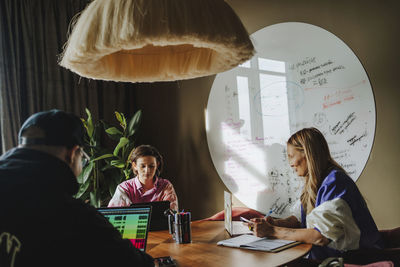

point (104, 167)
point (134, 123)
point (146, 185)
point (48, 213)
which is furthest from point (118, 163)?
point (48, 213)

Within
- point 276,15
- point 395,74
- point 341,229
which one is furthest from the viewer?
point 276,15

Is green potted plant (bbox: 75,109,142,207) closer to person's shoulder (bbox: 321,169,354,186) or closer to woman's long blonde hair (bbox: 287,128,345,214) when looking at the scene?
woman's long blonde hair (bbox: 287,128,345,214)

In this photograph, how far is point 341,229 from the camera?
1.77 meters

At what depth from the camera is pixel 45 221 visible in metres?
0.96

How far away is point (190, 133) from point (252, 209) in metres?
1.07

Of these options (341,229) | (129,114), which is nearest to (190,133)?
(129,114)

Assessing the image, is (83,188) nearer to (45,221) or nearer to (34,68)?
(34,68)

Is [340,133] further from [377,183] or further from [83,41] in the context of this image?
[83,41]

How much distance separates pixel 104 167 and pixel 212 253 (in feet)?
7.16

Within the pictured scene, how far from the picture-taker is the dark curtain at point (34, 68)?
3305 mm

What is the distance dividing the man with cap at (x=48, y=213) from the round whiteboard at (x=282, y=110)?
1844 mm

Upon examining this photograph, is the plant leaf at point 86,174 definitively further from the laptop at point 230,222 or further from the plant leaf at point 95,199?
the laptop at point 230,222

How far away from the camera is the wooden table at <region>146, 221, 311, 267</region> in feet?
4.91

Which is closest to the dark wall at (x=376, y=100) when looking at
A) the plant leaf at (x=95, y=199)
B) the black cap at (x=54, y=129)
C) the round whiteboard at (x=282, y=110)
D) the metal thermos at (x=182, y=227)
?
the round whiteboard at (x=282, y=110)
